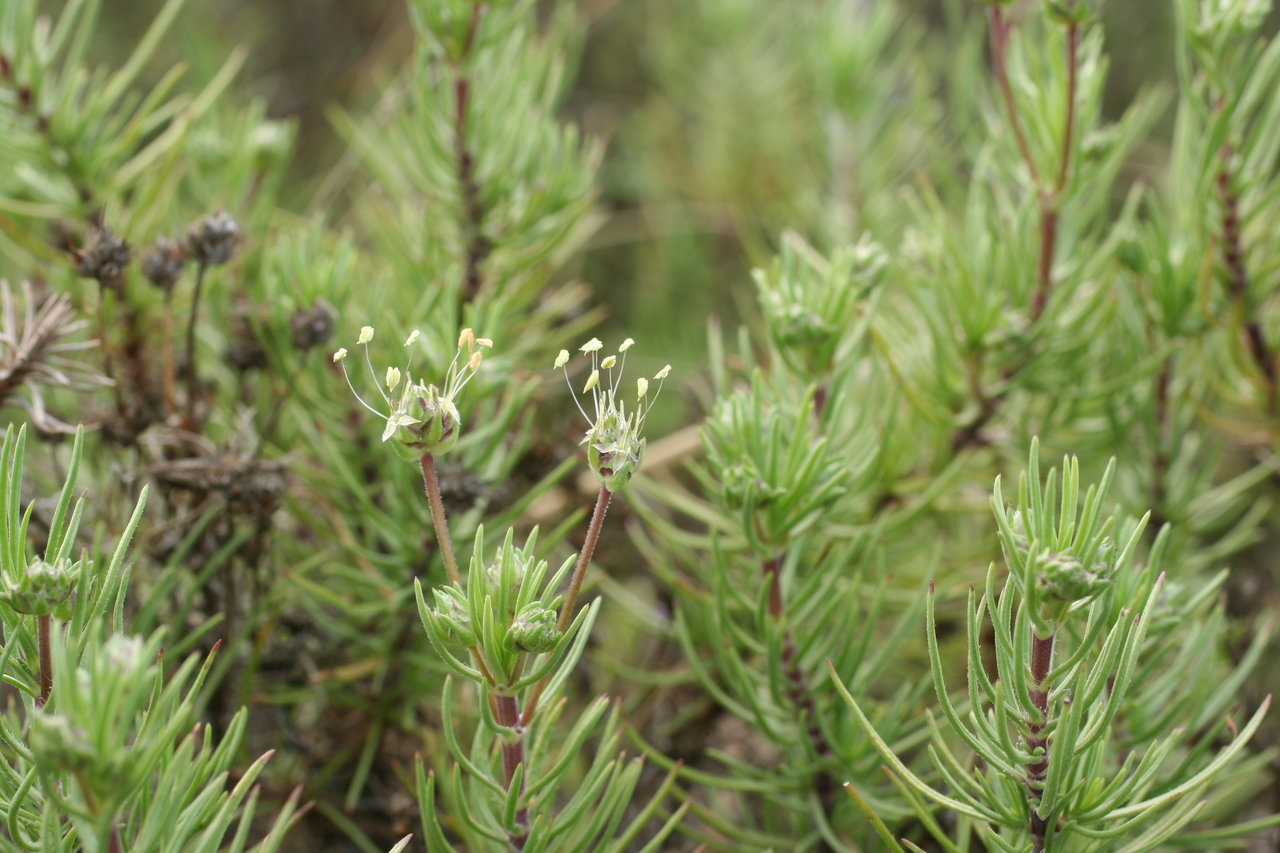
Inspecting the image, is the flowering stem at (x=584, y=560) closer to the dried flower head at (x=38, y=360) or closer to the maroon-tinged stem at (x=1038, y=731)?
the maroon-tinged stem at (x=1038, y=731)

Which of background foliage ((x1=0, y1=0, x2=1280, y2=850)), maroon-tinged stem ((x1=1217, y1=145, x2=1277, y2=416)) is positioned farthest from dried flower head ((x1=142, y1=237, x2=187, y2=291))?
maroon-tinged stem ((x1=1217, y1=145, x2=1277, y2=416))

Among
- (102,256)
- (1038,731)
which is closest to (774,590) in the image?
(1038,731)

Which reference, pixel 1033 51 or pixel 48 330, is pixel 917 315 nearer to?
pixel 1033 51

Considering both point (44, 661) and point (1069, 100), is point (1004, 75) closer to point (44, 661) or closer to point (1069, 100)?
point (1069, 100)

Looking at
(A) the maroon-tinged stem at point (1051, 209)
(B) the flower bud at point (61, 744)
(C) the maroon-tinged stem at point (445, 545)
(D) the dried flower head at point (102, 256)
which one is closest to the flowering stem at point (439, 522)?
(C) the maroon-tinged stem at point (445, 545)

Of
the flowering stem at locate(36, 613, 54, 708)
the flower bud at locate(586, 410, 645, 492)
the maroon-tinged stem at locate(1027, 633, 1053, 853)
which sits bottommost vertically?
the maroon-tinged stem at locate(1027, 633, 1053, 853)

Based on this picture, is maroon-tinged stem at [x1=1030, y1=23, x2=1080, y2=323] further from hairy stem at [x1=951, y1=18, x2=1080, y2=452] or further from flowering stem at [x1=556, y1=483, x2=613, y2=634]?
flowering stem at [x1=556, y1=483, x2=613, y2=634]
